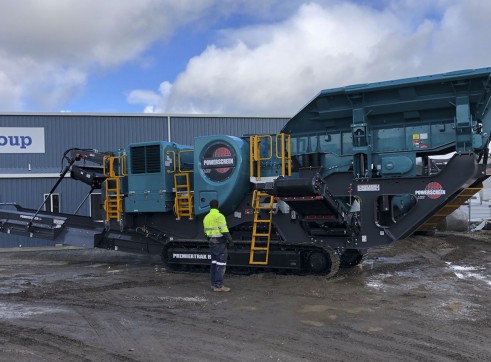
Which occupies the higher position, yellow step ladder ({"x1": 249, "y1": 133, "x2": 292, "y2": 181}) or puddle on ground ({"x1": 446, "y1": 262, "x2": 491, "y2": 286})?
yellow step ladder ({"x1": 249, "y1": 133, "x2": 292, "y2": 181})

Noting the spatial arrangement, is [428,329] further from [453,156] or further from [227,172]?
[227,172]

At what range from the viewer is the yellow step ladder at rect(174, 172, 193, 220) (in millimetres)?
10477

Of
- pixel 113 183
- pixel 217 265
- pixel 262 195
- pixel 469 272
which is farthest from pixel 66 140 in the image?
pixel 469 272

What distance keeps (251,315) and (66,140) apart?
12.8 m

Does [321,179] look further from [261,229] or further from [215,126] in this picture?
[215,126]

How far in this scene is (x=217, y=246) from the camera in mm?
8727

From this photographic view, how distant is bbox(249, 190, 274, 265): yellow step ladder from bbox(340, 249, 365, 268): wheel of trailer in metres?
1.62

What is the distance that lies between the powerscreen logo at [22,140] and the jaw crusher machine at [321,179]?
6.99 metres

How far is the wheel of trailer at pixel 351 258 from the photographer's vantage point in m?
10.1

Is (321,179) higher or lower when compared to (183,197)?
higher

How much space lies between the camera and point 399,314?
679cm

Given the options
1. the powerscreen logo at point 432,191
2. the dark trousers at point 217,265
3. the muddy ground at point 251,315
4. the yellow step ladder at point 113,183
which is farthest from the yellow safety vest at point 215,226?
the powerscreen logo at point 432,191

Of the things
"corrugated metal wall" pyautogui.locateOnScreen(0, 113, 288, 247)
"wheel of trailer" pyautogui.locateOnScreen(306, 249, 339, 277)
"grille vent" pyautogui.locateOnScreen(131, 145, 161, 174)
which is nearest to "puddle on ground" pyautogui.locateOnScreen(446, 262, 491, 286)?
"wheel of trailer" pyautogui.locateOnScreen(306, 249, 339, 277)

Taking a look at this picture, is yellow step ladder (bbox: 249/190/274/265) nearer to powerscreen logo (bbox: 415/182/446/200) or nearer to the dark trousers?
the dark trousers
